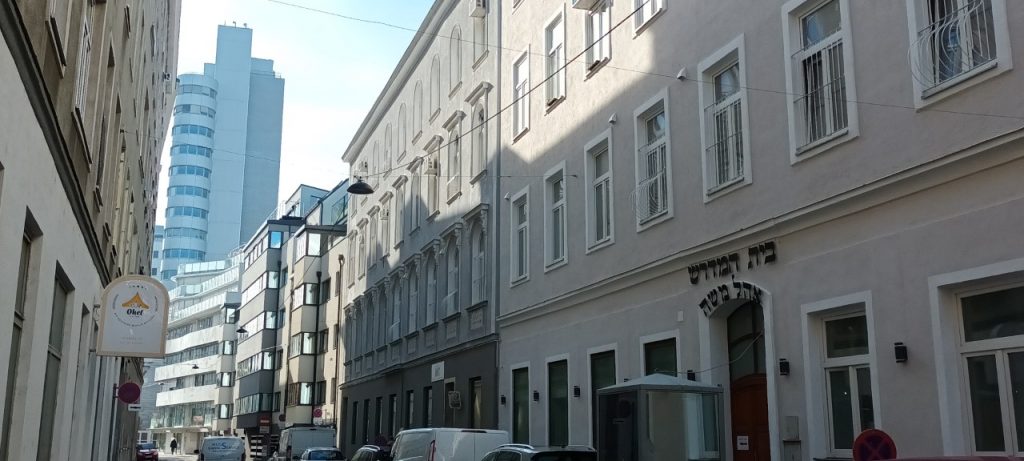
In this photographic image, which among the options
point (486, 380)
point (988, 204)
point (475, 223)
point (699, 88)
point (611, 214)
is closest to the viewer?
point (988, 204)

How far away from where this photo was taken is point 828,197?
12.9 m

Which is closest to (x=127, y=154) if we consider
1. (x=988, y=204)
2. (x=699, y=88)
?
(x=699, y=88)

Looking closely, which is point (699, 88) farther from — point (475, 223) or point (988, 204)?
point (475, 223)

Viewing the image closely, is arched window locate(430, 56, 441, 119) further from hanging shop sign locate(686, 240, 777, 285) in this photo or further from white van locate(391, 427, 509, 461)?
hanging shop sign locate(686, 240, 777, 285)

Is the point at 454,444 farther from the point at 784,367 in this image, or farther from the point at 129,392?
the point at 129,392

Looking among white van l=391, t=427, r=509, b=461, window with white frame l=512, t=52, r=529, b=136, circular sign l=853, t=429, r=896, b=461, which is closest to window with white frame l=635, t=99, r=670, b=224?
white van l=391, t=427, r=509, b=461

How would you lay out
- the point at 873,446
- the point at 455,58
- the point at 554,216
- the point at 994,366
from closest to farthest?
the point at 873,446, the point at 994,366, the point at 554,216, the point at 455,58

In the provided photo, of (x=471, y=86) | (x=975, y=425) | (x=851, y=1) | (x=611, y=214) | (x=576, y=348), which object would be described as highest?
(x=471, y=86)

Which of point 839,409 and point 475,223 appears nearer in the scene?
point 839,409

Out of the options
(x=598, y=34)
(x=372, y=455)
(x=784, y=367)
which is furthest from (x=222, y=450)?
(x=784, y=367)

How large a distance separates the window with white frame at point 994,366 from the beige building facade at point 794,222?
0.02 metres

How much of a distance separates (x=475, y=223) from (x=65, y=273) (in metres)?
16.3

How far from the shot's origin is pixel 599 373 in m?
19.7

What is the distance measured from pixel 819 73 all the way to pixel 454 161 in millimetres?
18382
